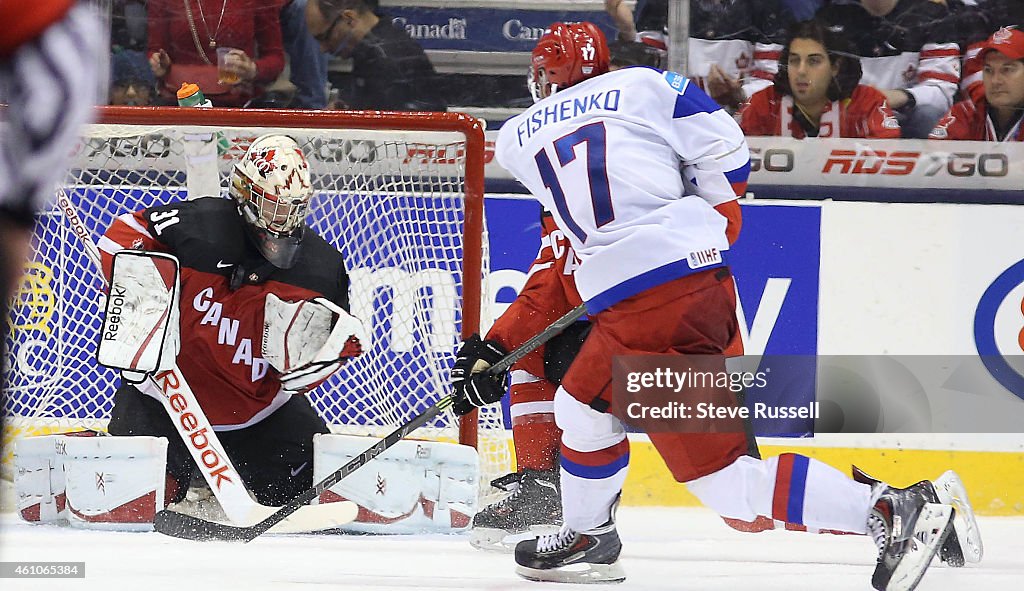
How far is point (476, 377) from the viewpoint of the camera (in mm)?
2605

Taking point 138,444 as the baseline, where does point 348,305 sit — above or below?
above

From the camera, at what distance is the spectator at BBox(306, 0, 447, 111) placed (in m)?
3.73

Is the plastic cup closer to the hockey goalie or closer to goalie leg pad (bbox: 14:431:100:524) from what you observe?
the hockey goalie

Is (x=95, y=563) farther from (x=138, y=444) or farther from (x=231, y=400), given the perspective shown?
(x=231, y=400)

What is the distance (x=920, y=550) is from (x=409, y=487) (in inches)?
49.1

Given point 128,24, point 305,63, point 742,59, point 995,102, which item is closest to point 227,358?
point 305,63

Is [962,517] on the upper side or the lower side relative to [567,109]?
lower

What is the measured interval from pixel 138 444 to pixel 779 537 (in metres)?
1.54

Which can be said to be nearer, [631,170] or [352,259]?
[631,170]

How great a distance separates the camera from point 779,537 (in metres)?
2.98

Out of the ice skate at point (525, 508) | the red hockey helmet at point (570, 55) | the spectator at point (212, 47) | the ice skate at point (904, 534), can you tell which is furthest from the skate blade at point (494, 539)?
the spectator at point (212, 47)

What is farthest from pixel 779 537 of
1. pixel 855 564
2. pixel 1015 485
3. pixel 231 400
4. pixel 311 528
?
Result: pixel 231 400

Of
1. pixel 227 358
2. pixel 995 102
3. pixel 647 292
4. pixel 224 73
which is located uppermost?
pixel 224 73

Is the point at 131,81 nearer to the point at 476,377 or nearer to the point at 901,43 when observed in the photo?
the point at 476,377
